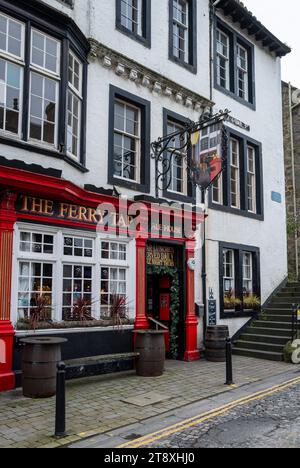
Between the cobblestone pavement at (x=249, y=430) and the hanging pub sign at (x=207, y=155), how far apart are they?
17.2 ft

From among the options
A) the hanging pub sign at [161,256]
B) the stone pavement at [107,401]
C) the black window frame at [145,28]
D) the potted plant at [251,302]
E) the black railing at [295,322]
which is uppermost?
the black window frame at [145,28]

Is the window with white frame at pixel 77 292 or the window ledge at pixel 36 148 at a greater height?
the window ledge at pixel 36 148

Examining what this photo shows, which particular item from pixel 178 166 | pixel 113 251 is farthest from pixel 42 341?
pixel 178 166

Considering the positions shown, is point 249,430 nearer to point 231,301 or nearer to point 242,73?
point 231,301

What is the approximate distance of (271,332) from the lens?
13211 millimetres

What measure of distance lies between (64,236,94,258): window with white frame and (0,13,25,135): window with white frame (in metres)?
2.40

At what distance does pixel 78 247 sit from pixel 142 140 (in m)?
3.50

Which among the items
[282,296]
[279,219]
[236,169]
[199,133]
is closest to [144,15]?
[199,133]

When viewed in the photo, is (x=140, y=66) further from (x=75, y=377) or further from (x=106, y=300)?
(x=75, y=377)

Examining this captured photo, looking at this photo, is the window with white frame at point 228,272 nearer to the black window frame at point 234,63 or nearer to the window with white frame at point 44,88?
the black window frame at point 234,63

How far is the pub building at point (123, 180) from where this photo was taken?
8398mm

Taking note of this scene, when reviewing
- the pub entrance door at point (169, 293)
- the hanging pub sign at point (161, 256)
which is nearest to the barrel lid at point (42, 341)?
the hanging pub sign at point (161, 256)

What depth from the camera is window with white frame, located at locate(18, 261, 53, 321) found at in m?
8.46

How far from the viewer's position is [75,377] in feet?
29.2
